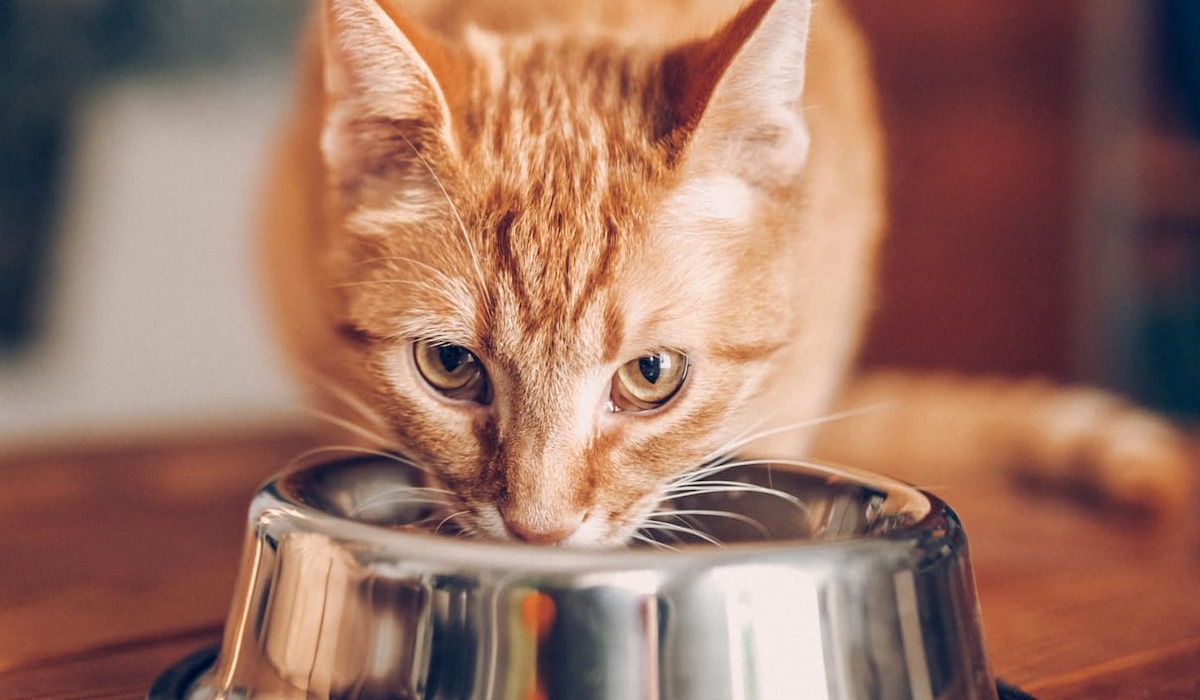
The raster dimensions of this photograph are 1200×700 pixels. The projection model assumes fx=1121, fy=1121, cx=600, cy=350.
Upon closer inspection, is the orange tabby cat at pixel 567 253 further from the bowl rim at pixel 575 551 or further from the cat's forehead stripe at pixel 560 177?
the bowl rim at pixel 575 551

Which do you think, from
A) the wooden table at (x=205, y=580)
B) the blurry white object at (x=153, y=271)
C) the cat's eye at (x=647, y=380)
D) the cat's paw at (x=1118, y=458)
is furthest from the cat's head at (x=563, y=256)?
the blurry white object at (x=153, y=271)

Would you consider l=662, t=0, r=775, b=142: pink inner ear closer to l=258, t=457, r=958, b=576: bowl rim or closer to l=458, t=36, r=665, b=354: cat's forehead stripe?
l=458, t=36, r=665, b=354: cat's forehead stripe

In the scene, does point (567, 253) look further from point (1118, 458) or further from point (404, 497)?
point (1118, 458)

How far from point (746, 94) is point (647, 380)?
306 mm

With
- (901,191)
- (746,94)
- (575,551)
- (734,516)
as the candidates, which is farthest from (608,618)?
(901,191)

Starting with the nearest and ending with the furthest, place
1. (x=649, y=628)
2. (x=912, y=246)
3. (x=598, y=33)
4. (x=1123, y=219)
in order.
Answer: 1. (x=649, y=628)
2. (x=598, y=33)
3. (x=1123, y=219)
4. (x=912, y=246)

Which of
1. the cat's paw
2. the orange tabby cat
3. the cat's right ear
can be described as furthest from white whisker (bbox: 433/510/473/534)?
the cat's paw

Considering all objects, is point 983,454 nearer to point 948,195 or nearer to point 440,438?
point 440,438

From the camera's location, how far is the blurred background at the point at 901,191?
3.10 m

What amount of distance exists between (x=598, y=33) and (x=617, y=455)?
668 mm

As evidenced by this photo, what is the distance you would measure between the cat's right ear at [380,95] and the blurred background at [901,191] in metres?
1.70

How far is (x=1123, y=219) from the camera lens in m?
3.14

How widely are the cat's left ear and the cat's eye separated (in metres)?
0.21

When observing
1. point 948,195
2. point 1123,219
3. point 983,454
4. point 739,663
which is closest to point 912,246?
point 948,195
